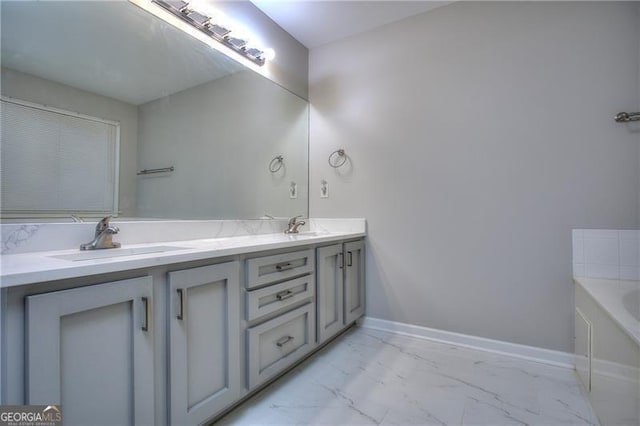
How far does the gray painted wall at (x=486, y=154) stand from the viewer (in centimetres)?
174

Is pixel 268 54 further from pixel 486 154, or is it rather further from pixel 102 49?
pixel 486 154

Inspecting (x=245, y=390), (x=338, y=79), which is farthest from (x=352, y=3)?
(x=245, y=390)

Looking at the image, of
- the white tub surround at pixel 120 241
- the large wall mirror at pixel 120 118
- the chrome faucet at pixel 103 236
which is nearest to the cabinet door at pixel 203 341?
the white tub surround at pixel 120 241

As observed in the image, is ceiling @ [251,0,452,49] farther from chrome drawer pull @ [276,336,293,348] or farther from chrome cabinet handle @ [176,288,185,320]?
chrome drawer pull @ [276,336,293,348]

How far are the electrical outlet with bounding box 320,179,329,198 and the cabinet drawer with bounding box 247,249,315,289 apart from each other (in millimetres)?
900

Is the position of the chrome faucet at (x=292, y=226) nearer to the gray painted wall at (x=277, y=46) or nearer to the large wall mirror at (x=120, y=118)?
the large wall mirror at (x=120, y=118)

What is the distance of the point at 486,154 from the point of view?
80.2 inches

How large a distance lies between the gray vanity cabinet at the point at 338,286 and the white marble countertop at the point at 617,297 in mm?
1332

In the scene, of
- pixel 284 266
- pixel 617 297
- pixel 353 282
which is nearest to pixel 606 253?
pixel 617 297

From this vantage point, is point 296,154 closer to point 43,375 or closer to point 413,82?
point 413,82

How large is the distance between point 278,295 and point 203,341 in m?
0.47

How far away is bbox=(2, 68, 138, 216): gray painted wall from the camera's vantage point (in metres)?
1.15

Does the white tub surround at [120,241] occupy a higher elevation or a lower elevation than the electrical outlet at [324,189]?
lower

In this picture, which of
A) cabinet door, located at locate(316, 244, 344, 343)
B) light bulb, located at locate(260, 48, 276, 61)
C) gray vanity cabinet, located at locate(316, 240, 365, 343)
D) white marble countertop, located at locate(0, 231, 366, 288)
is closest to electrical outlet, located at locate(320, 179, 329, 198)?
gray vanity cabinet, located at locate(316, 240, 365, 343)
